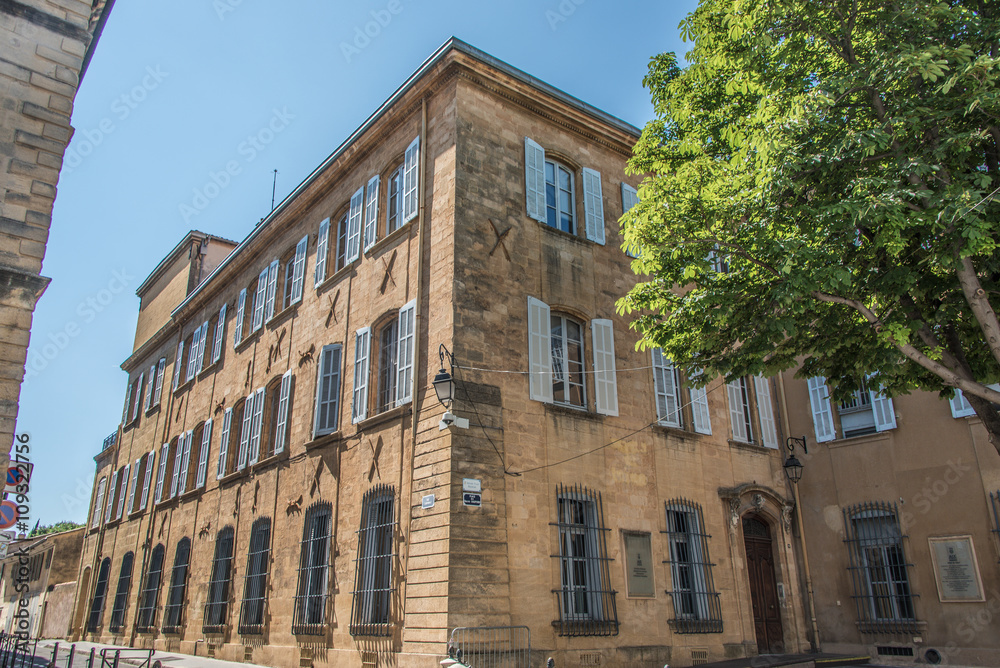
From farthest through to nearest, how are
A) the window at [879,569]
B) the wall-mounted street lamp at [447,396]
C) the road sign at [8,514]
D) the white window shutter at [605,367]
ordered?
1. the window at [879,569]
2. the white window shutter at [605,367]
3. the wall-mounted street lamp at [447,396]
4. the road sign at [8,514]

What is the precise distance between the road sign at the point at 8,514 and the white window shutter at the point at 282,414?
17.6ft

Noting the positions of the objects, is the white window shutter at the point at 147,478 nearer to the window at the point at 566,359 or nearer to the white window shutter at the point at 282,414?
the white window shutter at the point at 282,414

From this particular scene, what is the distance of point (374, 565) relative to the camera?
11516 millimetres

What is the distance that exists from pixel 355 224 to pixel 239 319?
6.55 meters

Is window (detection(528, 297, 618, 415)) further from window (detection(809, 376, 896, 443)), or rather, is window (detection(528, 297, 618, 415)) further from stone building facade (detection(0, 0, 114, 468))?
stone building facade (detection(0, 0, 114, 468))

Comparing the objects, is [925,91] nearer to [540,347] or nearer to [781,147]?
[781,147]

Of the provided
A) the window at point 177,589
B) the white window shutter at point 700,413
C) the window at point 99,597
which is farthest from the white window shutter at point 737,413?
the window at point 99,597

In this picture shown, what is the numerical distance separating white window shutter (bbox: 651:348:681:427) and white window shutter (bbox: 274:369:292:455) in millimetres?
7842

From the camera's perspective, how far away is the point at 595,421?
40.5 ft

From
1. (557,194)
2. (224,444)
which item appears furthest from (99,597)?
(557,194)

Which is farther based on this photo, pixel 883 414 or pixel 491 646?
pixel 883 414

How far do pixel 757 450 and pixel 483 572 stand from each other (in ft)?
25.4

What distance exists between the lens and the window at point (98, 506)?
27.0 m

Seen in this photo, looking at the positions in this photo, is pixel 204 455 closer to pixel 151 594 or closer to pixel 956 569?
pixel 151 594
